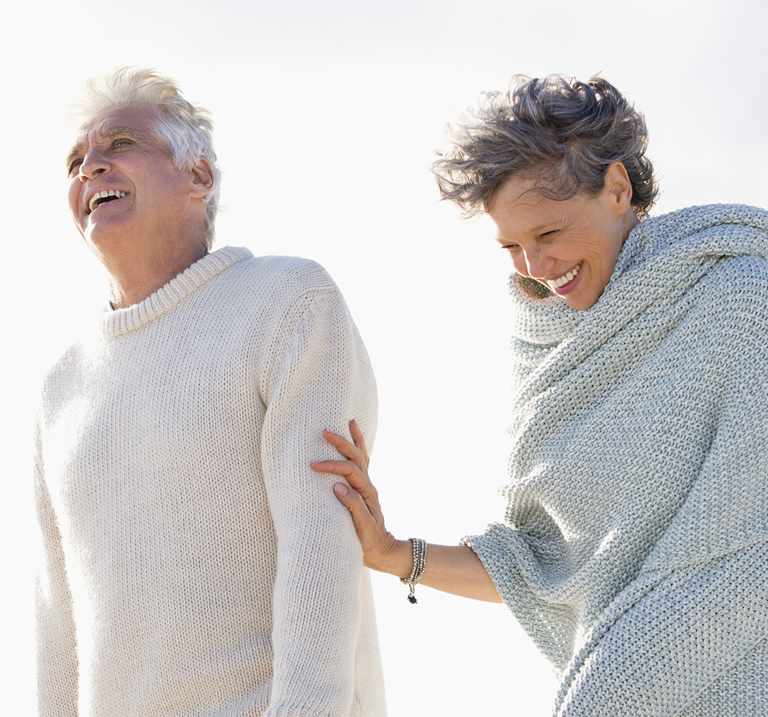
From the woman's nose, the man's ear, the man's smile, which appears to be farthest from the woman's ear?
the man's smile

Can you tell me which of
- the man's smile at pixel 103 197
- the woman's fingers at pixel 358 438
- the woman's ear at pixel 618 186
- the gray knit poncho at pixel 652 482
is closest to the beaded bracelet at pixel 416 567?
the gray knit poncho at pixel 652 482

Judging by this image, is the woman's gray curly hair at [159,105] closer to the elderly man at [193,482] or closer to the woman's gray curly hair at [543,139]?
the elderly man at [193,482]

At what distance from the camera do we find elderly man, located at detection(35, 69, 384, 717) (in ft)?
5.06

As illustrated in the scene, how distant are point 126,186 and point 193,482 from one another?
0.67 meters

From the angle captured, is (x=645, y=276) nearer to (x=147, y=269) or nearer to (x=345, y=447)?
(x=345, y=447)

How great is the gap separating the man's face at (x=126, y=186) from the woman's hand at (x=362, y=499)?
2.04ft

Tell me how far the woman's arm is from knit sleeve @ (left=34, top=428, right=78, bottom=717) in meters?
0.67

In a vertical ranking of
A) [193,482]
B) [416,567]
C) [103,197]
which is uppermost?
[103,197]

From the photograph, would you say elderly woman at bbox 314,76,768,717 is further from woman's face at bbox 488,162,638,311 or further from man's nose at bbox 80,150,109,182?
man's nose at bbox 80,150,109,182

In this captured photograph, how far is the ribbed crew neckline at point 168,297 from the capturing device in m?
1.81

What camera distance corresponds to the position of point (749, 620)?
156 centimetres

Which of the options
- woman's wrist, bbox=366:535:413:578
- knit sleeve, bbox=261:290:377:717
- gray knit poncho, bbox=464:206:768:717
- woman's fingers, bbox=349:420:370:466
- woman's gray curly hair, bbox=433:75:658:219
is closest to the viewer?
knit sleeve, bbox=261:290:377:717

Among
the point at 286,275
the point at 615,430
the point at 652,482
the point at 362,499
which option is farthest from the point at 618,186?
the point at 362,499

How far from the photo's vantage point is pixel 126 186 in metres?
1.86
